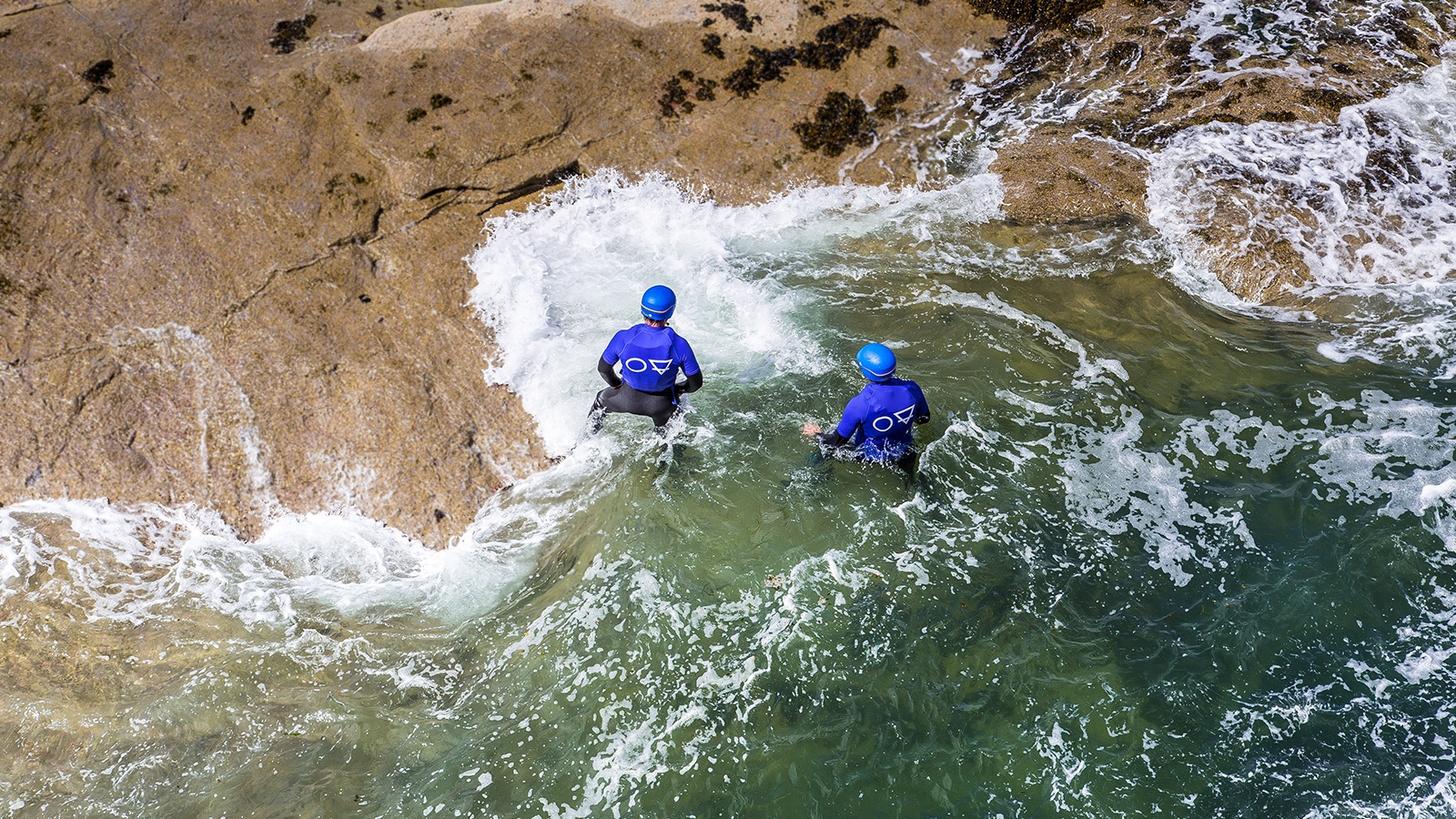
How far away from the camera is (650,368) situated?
594cm

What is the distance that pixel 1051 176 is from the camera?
8.70 meters

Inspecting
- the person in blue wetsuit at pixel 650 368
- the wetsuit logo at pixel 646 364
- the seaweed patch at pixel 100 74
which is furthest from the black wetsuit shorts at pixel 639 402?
the seaweed patch at pixel 100 74

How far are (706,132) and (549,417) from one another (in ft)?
13.7

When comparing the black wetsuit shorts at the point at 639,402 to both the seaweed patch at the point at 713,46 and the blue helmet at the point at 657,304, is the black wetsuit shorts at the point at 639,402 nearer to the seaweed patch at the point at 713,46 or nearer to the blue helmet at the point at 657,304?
the blue helmet at the point at 657,304

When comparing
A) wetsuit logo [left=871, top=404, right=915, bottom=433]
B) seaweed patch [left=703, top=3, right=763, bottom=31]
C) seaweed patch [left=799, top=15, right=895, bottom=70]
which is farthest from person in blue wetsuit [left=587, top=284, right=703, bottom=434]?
seaweed patch [left=703, top=3, right=763, bottom=31]

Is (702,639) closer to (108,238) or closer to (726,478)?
(726,478)

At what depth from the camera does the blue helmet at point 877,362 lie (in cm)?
545

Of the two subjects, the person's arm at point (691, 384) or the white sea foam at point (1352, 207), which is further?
the white sea foam at point (1352, 207)

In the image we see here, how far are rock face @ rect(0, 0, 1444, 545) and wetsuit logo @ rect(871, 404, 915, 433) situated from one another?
3.02m

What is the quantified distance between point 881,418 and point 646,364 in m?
1.83

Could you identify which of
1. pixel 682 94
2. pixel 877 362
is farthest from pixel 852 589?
pixel 682 94

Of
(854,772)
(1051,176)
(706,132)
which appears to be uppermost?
(706,132)

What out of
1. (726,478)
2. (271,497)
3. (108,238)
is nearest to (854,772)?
(726,478)

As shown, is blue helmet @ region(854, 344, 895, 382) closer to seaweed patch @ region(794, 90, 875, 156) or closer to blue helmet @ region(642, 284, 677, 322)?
blue helmet @ region(642, 284, 677, 322)
